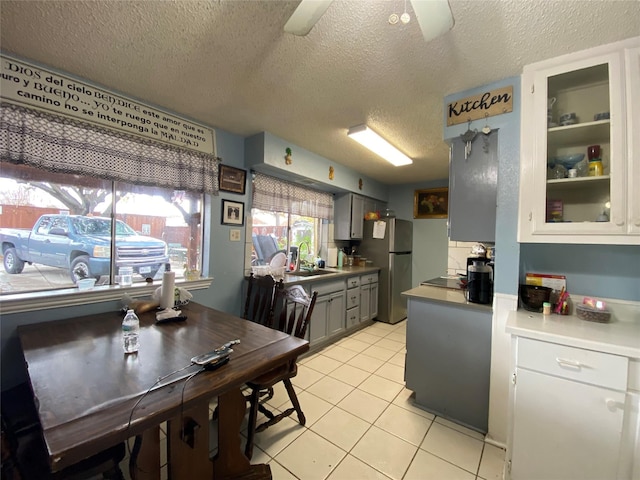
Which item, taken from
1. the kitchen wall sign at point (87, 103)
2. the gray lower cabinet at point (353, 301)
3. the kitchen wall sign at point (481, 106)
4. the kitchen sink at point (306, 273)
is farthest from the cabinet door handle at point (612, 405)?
the kitchen wall sign at point (87, 103)

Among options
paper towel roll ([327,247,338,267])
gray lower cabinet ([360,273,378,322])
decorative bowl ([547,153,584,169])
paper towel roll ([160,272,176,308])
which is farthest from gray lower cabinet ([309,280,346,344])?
decorative bowl ([547,153,584,169])

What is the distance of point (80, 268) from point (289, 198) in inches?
82.0

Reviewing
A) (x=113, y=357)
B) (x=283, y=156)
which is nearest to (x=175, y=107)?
(x=283, y=156)

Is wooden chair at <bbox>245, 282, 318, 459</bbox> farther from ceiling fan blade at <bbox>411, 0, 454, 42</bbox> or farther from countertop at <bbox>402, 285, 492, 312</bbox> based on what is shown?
ceiling fan blade at <bbox>411, 0, 454, 42</bbox>

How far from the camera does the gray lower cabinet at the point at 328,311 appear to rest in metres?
2.95

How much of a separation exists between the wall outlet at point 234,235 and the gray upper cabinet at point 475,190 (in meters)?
1.94

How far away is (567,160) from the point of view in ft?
5.09

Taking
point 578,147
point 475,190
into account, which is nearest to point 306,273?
point 475,190

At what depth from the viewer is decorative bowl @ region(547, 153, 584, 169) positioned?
1.54m

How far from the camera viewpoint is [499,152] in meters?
1.71

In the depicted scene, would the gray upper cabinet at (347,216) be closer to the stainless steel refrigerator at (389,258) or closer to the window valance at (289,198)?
the window valance at (289,198)

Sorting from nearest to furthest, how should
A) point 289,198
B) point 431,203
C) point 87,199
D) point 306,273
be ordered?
point 87,199, point 289,198, point 306,273, point 431,203

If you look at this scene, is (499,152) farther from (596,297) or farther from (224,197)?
(224,197)

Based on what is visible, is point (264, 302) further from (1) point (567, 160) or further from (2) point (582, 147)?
(2) point (582, 147)
